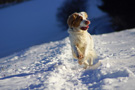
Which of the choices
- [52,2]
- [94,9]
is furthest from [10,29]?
[94,9]

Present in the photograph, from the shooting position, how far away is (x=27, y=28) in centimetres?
2784

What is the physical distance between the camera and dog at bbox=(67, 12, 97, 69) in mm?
3773

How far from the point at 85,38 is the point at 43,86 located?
1.58 m

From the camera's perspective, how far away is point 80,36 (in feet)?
12.9

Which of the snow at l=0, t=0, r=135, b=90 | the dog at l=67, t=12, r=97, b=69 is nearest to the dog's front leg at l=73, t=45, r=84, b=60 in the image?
the dog at l=67, t=12, r=97, b=69

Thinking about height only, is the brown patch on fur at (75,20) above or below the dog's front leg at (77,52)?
above

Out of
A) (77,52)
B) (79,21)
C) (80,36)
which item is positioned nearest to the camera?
(79,21)

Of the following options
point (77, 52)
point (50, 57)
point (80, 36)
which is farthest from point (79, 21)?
point (50, 57)

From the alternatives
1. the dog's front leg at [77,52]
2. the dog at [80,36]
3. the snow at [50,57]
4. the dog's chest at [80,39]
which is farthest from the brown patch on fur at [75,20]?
the snow at [50,57]

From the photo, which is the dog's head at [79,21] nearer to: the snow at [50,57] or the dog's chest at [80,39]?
the dog's chest at [80,39]

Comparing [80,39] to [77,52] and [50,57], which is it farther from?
[50,57]

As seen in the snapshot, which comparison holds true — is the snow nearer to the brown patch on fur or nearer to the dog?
the dog

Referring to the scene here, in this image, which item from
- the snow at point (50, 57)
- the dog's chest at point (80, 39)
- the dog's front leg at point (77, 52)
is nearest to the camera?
the snow at point (50, 57)

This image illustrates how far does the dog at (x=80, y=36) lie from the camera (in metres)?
3.77
